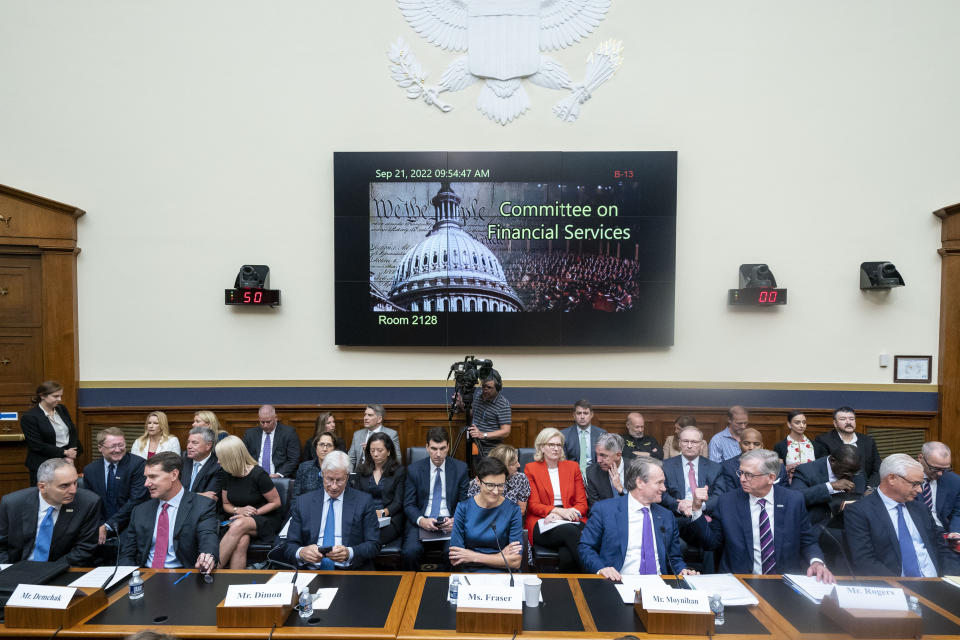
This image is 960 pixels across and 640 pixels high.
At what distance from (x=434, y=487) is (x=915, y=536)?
3.03 meters

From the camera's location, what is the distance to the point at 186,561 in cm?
302

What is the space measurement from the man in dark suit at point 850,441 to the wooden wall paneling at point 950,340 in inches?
Result: 55.9

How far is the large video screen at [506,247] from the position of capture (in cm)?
553

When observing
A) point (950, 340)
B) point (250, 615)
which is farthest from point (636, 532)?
point (950, 340)

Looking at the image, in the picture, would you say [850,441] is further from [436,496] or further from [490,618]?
[490,618]

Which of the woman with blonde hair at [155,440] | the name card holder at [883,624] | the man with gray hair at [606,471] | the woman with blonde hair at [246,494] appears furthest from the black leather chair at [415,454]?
Result: the name card holder at [883,624]

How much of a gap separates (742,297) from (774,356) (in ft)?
2.53

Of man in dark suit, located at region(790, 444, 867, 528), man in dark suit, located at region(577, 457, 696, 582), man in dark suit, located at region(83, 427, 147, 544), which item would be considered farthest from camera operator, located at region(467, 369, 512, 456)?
man in dark suit, located at region(83, 427, 147, 544)

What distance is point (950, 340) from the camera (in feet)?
17.9

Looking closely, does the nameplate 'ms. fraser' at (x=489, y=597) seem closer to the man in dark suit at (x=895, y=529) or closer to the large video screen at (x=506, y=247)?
the man in dark suit at (x=895, y=529)

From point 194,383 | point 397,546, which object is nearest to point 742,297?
point 397,546

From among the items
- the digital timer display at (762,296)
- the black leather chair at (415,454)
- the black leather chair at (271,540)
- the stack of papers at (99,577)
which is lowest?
the black leather chair at (271,540)

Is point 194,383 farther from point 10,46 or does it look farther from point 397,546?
point 10,46

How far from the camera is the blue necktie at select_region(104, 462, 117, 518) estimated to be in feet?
13.1
